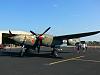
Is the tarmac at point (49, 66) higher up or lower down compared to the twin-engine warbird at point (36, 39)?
lower down

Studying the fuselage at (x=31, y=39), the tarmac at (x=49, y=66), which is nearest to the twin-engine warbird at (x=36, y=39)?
the fuselage at (x=31, y=39)

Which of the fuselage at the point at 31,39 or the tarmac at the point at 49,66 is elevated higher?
the fuselage at the point at 31,39

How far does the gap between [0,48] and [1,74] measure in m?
38.3

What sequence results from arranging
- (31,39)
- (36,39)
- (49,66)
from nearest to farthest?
(49,66) → (31,39) → (36,39)

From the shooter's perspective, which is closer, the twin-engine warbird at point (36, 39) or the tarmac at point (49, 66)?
the tarmac at point (49, 66)

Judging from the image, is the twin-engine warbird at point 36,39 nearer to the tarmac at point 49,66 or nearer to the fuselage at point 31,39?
the fuselage at point 31,39

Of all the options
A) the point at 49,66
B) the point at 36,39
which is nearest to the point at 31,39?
the point at 36,39

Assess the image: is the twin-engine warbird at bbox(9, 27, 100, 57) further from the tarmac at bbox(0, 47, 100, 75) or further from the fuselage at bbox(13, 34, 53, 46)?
the tarmac at bbox(0, 47, 100, 75)

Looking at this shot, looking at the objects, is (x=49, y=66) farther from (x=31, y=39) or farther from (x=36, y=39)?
(x=36, y=39)

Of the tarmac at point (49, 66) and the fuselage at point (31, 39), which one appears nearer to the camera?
the tarmac at point (49, 66)

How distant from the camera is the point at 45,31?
102ft

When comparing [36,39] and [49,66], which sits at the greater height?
[36,39]

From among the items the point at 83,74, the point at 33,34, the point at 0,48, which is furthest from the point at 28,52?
the point at 83,74

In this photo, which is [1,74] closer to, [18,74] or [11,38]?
[18,74]
